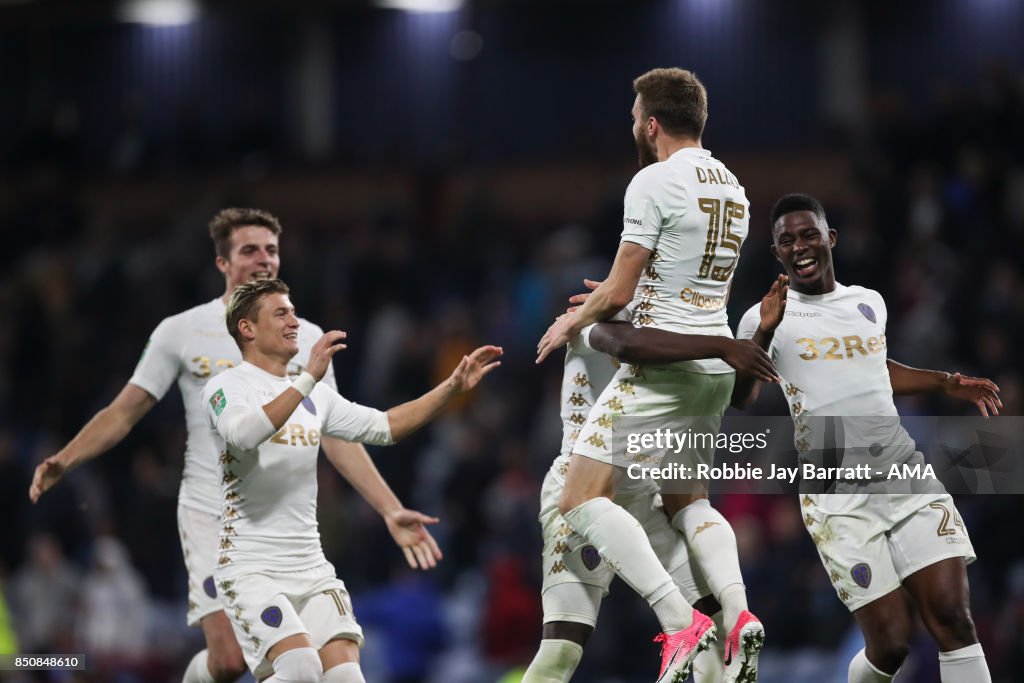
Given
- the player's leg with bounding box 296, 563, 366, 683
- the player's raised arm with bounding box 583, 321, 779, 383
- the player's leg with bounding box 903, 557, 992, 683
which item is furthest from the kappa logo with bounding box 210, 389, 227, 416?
the player's leg with bounding box 903, 557, 992, 683

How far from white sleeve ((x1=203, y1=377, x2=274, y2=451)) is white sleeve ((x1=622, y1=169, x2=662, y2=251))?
1.73 meters

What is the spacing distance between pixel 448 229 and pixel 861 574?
11949 mm

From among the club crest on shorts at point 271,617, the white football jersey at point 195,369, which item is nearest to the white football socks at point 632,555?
the club crest on shorts at point 271,617

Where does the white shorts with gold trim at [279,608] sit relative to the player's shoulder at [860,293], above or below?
below

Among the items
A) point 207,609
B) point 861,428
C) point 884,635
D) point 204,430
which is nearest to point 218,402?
point 204,430

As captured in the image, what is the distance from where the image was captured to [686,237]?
611cm

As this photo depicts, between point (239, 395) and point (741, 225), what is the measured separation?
7.58 ft

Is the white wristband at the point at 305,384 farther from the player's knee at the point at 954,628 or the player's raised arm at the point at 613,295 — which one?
the player's knee at the point at 954,628

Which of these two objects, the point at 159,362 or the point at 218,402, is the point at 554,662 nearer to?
the point at 218,402

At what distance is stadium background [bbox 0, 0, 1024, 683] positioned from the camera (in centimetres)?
1246

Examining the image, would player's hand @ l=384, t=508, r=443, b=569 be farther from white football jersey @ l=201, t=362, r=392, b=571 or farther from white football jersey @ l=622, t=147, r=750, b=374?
white football jersey @ l=622, t=147, r=750, b=374

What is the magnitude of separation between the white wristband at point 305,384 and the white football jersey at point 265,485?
0.34 meters

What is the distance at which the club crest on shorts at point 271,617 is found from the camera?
6.29 metres

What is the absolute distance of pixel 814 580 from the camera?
10953 millimetres
